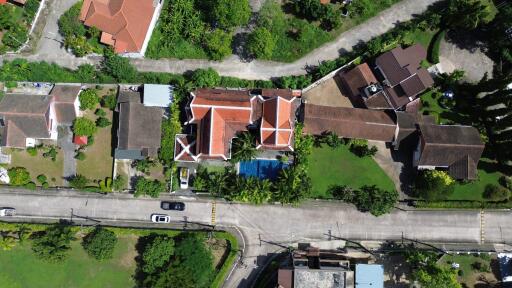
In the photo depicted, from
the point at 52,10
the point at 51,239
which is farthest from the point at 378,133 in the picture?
the point at 52,10

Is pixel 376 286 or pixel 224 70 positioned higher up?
pixel 224 70

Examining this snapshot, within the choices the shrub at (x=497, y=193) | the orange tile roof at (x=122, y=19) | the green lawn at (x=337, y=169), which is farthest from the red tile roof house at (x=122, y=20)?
the shrub at (x=497, y=193)

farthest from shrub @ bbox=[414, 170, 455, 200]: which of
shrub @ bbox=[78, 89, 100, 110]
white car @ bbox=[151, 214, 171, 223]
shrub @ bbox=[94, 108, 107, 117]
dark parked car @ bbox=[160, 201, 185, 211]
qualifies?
shrub @ bbox=[78, 89, 100, 110]

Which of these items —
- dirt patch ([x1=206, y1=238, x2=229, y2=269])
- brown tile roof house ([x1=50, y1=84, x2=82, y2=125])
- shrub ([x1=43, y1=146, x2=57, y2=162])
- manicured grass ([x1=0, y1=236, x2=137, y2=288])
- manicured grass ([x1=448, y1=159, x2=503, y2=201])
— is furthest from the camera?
manicured grass ([x1=0, y1=236, x2=137, y2=288])

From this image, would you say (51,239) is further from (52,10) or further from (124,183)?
(52,10)

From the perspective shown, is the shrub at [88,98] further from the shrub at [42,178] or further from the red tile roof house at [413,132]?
the red tile roof house at [413,132]

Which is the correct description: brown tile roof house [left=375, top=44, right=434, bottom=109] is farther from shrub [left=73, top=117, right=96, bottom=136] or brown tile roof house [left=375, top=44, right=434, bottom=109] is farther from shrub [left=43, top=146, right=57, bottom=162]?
shrub [left=43, top=146, right=57, bottom=162]

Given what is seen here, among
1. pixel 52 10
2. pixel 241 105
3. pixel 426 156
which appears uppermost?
pixel 52 10
